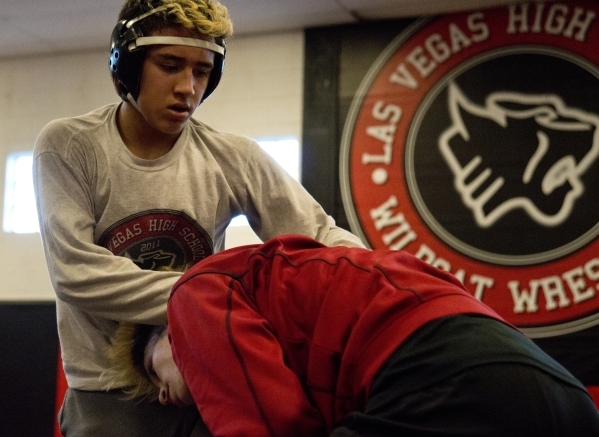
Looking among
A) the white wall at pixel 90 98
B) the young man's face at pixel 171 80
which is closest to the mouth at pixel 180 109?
the young man's face at pixel 171 80

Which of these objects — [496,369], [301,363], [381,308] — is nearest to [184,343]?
[301,363]

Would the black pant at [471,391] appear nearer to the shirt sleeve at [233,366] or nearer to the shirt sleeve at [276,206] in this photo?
the shirt sleeve at [233,366]

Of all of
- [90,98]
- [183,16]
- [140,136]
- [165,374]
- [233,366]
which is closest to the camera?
[233,366]

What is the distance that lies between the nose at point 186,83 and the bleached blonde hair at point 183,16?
0.10m

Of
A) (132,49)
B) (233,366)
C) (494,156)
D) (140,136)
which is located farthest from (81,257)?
(494,156)

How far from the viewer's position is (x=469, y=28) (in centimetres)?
400

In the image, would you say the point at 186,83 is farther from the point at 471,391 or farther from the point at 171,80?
the point at 471,391

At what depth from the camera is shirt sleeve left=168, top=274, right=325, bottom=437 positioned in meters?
1.11

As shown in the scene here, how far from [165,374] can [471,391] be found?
2.16ft

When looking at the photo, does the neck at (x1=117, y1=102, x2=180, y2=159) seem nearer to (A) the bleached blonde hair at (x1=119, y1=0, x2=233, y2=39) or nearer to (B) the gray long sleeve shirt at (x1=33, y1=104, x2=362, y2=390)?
(B) the gray long sleeve shirt at (x1=33, y1=104, x2=362, y2=390)

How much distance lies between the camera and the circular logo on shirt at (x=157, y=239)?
5.77ft

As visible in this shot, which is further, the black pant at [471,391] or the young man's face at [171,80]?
the young man's face at [171,80]

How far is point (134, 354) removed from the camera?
5.13 ft

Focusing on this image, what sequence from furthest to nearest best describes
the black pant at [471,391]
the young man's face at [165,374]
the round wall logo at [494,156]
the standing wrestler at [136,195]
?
the round wall logo at [494,156] → the standing wrestler at [136,195] → the young man's face at [165,374] → the black pant at [471,391]
